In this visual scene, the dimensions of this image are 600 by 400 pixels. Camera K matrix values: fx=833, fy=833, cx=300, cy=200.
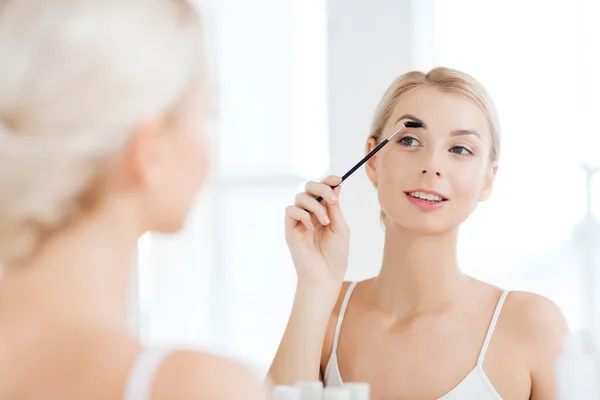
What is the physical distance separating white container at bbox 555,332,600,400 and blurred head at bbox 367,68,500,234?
1.05 ft

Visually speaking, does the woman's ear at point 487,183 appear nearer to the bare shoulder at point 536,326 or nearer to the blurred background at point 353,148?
the bare shoulder at point 536,326

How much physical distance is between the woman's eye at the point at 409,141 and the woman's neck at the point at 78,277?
667mm

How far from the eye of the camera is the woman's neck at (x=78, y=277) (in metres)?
0.60

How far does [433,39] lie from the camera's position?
68.1 inches

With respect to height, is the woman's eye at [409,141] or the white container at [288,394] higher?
the woman's eye at [409,141]

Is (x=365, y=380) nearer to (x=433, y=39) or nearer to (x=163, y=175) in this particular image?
(x=163, y=175)

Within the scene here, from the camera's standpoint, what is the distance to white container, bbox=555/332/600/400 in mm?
906

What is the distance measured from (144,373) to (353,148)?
1.27 metres

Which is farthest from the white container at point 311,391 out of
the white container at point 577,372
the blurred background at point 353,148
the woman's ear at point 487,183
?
the blurred background at point 353,148

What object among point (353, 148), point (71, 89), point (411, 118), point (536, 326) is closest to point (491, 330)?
point (536, 326)

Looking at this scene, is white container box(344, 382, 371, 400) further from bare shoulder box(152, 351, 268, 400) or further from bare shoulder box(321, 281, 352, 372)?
bare shoulder box(321, 281, 352, 372)

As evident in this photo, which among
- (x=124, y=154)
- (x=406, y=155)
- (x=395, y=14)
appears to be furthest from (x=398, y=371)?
(x=395, y=14)

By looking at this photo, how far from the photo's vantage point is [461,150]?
47.4 inches

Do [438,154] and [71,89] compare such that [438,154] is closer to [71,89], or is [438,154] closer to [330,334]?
[330,334]
